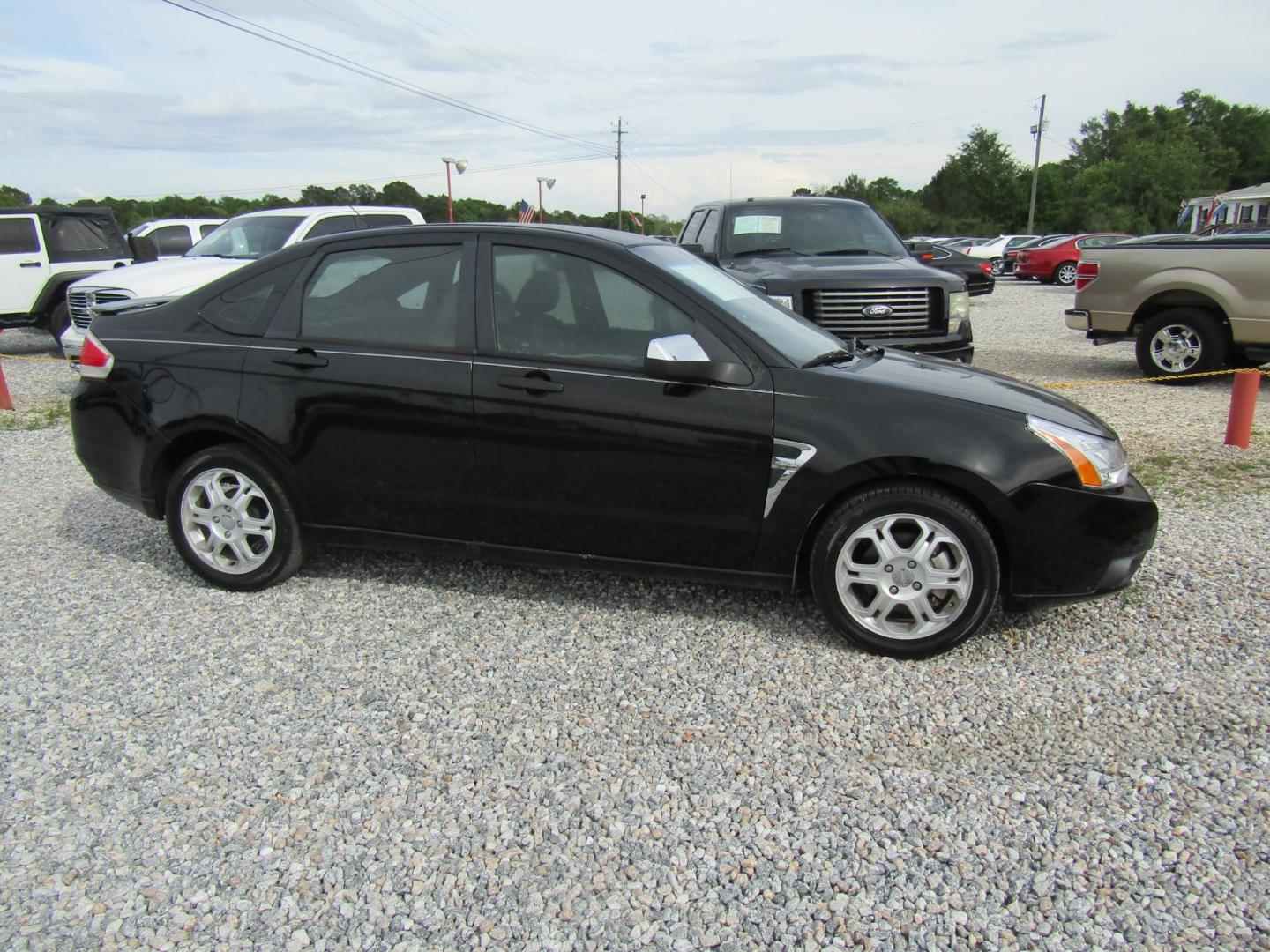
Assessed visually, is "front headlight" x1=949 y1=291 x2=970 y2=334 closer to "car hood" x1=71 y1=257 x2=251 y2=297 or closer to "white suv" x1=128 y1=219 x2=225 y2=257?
"car hood" x1=71 y1=257 x2=251 y2=297

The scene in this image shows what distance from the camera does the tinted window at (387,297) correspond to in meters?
4.32

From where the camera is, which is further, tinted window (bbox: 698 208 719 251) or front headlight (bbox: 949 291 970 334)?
tinted window (bbox: 698 208 719 251)

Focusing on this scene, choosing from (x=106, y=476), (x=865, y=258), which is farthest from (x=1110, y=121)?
(x=106, y=476)

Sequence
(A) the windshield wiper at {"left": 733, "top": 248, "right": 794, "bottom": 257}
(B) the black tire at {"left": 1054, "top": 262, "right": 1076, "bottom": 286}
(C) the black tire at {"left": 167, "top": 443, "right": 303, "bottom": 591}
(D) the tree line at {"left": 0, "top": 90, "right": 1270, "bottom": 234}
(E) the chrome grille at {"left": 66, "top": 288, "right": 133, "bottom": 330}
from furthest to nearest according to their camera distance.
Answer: (D) the tree line at {"left": 0, "top": 90, "right": 1270, "bottom": 234} < (B) the black tire at {"left": 1054, "top": 262, "right": 1076, "bottom": 286} < (E) the chrome grille at {"left": 66, "top": 288, "right": 133, "bottom": 330} < (A) the windshield wiper at {"left": 733, "top": 248, "right": 794, "bottom": 257} < (C) the black tire at {"left": 167, "top": 443, "right": 303, "bottom": 591}

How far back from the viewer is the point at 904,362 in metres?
4.53

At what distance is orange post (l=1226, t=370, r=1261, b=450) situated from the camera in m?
7.20

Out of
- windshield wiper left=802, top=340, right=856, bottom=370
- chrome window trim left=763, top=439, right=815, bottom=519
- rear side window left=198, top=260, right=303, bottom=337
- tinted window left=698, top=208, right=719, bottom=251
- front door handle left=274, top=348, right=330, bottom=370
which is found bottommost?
chrome window trim left=763, top=439, right=815, bottom=519

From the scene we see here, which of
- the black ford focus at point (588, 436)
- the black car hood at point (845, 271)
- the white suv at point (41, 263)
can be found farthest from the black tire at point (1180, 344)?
the white suv at point (41, 263)

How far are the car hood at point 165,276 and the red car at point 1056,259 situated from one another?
2561 cm

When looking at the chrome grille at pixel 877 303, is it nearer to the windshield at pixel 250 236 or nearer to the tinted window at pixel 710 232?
the tinted window at pixel 710 232

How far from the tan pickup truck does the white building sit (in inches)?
1479

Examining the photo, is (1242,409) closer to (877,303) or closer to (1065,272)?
(877,303)

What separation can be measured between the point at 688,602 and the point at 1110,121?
113 m

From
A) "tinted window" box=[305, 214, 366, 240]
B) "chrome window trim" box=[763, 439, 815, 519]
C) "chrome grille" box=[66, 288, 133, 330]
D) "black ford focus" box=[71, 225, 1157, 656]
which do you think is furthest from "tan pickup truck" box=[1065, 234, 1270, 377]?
"chrome grille" box=[66, 288, 133, 330]
